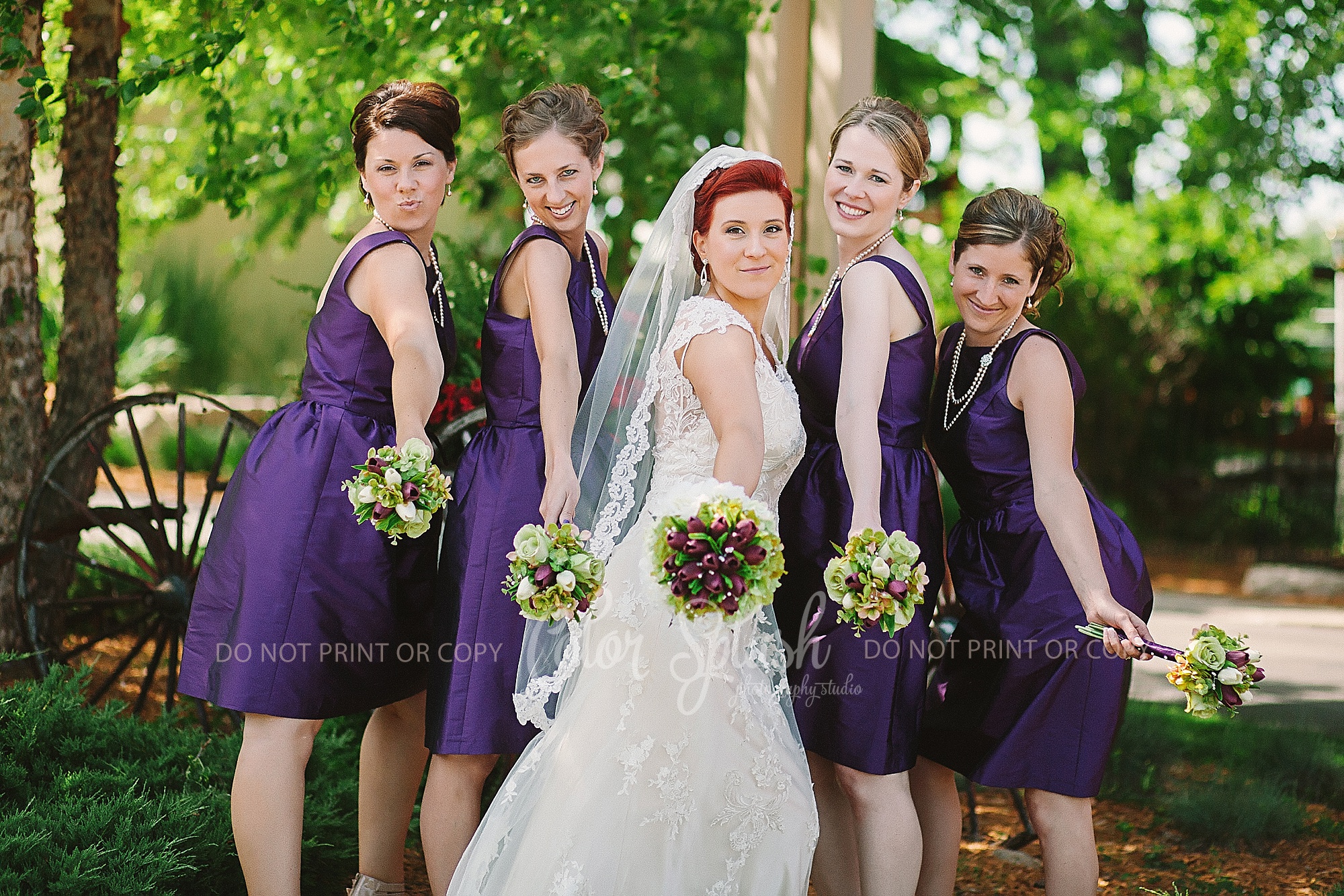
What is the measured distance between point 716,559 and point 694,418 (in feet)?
1.95

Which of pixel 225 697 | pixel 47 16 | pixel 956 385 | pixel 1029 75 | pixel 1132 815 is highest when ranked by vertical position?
pixel 1029 75

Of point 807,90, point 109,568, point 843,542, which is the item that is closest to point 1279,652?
point 807,90

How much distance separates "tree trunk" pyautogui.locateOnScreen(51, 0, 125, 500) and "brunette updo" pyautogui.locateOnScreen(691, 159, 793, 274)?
3377 mm

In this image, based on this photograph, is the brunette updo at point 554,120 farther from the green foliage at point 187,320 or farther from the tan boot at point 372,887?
the green foliage at point 187,320

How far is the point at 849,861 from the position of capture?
319 cm

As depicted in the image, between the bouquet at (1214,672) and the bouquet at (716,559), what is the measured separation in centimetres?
105

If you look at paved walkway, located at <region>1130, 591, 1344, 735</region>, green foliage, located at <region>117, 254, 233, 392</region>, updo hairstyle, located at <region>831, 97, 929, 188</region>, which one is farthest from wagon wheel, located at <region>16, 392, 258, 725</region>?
green foliage, located at <region>117, 254, 233, 392</region>

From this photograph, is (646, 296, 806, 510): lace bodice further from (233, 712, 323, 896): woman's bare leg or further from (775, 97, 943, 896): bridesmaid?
(233, 712, 323, 896): woman's bare leg

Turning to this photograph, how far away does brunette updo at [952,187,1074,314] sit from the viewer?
3.15 metres

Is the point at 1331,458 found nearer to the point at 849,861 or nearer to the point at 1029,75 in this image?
the point at 1029,75

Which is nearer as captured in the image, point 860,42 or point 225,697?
point 225,697

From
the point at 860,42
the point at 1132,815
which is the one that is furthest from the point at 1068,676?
the point at 860,42

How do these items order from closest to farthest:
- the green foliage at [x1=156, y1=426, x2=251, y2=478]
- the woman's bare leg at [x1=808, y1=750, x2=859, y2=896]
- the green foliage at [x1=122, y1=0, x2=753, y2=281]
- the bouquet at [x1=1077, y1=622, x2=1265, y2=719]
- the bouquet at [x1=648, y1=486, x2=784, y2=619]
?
the bouquet at [x1=648, y1=486, x2=784, y2=619] < the bouquet at [x1=1077, y1=622, x2=1265, y2=719] < the woman's bare leg at [x1=808, y1=750, x2=859, y2=896] < the green foliage at [x1=122, y1=0, x2=753, y2=281] < the green foliage at [x1=156, y1=426, x2=251, y2=478]

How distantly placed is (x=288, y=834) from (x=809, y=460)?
1.74 meters
